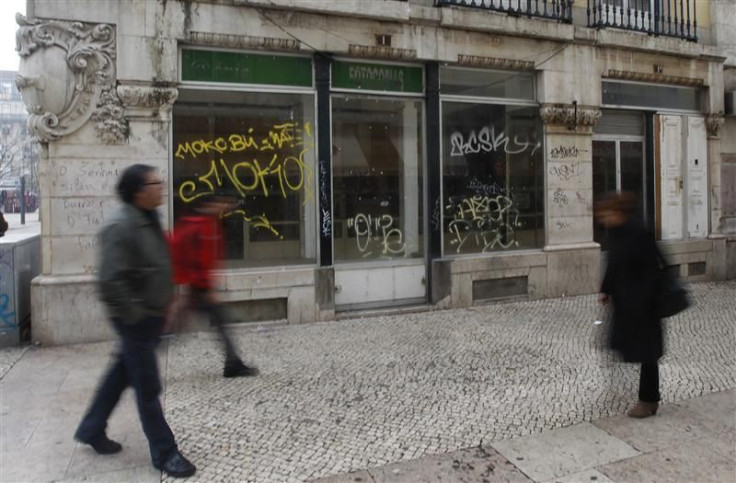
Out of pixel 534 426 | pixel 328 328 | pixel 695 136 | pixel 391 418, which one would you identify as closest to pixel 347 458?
pixel 391 418

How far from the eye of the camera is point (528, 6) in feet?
30.4

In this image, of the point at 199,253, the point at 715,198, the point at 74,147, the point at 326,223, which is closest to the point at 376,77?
the point at 326,223

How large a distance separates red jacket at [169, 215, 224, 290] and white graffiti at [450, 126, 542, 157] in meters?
5.09

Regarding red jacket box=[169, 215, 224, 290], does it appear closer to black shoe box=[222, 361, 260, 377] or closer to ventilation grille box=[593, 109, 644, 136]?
black shoe box=[222, 361, 260, 377]

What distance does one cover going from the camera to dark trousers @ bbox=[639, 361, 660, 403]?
4312mm

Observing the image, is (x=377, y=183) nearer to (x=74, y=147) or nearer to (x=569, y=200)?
(x=569, y=200)

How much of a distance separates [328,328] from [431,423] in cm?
332

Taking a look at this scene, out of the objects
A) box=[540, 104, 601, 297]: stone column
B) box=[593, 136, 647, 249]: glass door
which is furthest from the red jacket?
box=[593, 136, 647, 249]: glass door

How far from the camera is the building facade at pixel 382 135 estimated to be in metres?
6.81

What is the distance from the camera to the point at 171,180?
287 inches

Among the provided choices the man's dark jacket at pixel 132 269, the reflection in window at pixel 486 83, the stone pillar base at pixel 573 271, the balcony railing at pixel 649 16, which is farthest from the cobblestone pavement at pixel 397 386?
the balcony railing at pixel 649 16

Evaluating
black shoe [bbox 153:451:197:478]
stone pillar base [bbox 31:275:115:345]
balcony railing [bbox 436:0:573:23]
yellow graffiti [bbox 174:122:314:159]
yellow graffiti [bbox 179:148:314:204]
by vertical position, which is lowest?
black shoe [bbox 153:451:197:478]

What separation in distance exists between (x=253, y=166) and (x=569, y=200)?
5492 millimetres

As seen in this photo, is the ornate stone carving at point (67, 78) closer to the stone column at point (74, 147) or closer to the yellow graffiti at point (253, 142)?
the stone column at point (74, 147)
